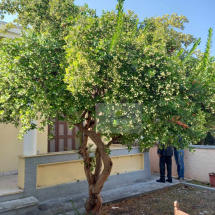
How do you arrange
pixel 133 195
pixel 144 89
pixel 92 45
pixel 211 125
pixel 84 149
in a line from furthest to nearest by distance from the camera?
1. pixel 133 195
2. pixel 84 149
3. pixel 211 125
4. pixel 92 45
5. pixel 144 89

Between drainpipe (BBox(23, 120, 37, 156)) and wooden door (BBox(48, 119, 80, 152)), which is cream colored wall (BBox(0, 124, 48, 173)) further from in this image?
drainpipe (BBox(23, 120, 37, 156))

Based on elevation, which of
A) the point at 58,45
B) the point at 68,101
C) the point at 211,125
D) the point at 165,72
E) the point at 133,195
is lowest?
the point at 133,195

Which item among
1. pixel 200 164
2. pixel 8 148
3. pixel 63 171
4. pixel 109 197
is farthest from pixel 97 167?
pixel 200 164

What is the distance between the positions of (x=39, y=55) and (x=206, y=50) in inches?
113

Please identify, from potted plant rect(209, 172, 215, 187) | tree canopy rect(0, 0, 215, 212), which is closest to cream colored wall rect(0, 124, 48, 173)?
tree canopy rect(0, 0, 215, 212)

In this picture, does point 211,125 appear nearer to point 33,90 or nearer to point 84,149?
point 84,149

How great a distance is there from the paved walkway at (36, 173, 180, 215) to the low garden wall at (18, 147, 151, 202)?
12.6 inches

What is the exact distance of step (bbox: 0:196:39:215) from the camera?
185 inches

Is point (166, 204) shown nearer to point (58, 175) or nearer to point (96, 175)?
point (96, 175)

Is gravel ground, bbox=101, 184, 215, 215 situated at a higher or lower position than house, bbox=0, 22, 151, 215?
lower

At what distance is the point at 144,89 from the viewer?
128 inches

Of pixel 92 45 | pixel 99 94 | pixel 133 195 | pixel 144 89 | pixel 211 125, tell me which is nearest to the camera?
pixel 144 89

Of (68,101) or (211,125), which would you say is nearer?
(68,101)

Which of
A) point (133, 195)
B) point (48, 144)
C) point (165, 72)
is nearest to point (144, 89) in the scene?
point (165, 72)
